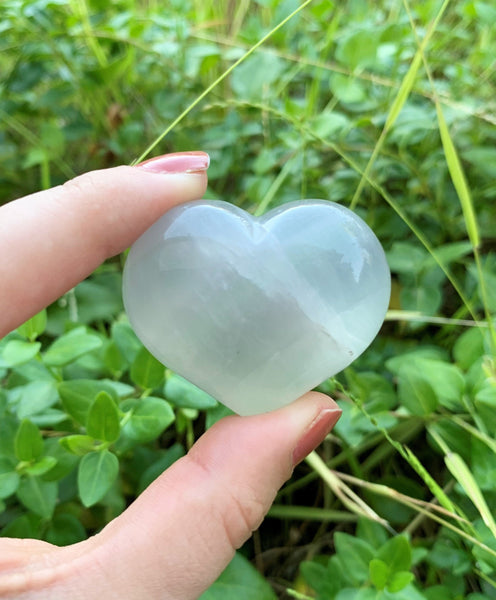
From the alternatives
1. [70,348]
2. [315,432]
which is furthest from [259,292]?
[70,348]

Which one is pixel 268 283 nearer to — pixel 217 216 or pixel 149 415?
pixel 217 216

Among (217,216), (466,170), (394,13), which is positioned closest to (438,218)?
(466,170)

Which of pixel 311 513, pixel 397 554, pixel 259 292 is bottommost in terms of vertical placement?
pixel 311 513

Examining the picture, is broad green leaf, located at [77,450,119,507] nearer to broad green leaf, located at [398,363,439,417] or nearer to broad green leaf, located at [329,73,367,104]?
broad green leaf, located at [398,363,439,417]

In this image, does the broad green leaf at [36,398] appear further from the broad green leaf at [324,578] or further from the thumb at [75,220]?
the broad green leaf at [324,578]

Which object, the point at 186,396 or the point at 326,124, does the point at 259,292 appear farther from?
the point at 326,124

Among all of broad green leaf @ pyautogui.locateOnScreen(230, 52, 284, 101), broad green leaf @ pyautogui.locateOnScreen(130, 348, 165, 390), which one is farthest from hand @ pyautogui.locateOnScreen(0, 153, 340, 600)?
broad green leaf @ pyautogui.locateOnScreen(230, 52, 284, 101)
